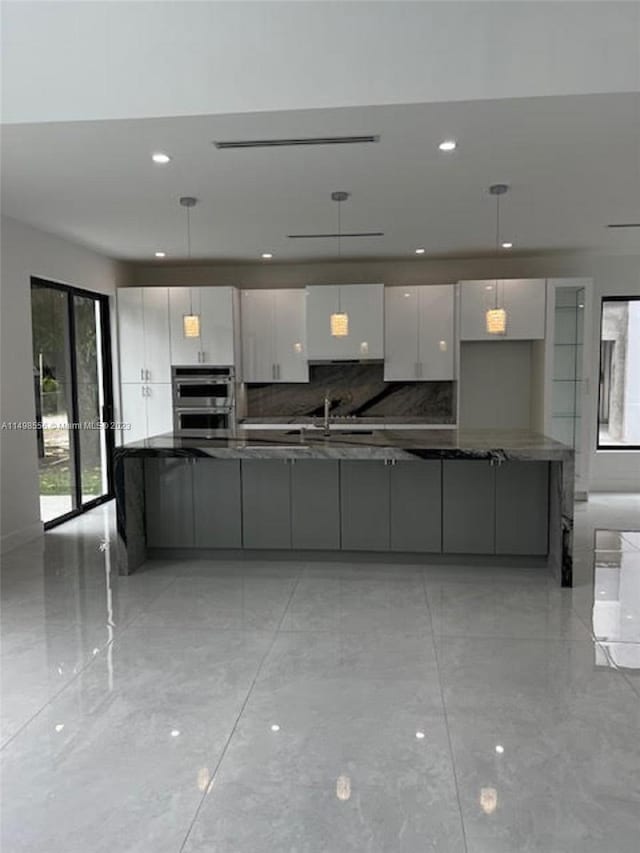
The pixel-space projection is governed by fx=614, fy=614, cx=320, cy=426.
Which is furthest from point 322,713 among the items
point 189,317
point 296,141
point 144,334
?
point 144,334

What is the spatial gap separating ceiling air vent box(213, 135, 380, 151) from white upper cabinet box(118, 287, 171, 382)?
142 inches

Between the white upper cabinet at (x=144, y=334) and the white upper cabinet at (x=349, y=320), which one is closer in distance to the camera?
the white upper cabinet at (x=349, y=320)

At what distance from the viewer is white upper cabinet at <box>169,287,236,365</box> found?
22.1 feet

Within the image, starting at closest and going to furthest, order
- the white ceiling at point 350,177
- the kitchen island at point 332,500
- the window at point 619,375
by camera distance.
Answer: the white ceiling at point 350,177
the kitchen island at point 332,500
the window at point 619,375

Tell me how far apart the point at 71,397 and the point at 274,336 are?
88.4 inches

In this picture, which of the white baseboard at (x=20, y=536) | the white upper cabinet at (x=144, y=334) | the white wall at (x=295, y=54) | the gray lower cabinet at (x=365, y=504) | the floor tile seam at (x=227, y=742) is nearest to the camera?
the floor tile seam at (x=227, y=742)

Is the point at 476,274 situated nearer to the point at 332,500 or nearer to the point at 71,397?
the point at 332,500

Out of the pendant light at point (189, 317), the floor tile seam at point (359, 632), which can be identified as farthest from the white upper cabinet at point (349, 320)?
the floor tile seam at point (359, 632)

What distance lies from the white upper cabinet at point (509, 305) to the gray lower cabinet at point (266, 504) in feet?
10.3

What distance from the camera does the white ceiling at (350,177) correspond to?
314cm

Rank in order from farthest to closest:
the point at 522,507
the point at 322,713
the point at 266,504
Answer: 1. the point at 266,504
2. the point at 522,507
3. the point at 322,713

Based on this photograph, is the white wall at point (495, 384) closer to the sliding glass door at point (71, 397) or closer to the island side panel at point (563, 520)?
the island side panel at point (563, 520)

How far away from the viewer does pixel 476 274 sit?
278 inches

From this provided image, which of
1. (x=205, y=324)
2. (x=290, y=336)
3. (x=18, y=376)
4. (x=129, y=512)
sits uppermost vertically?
(x=205, y=324)
